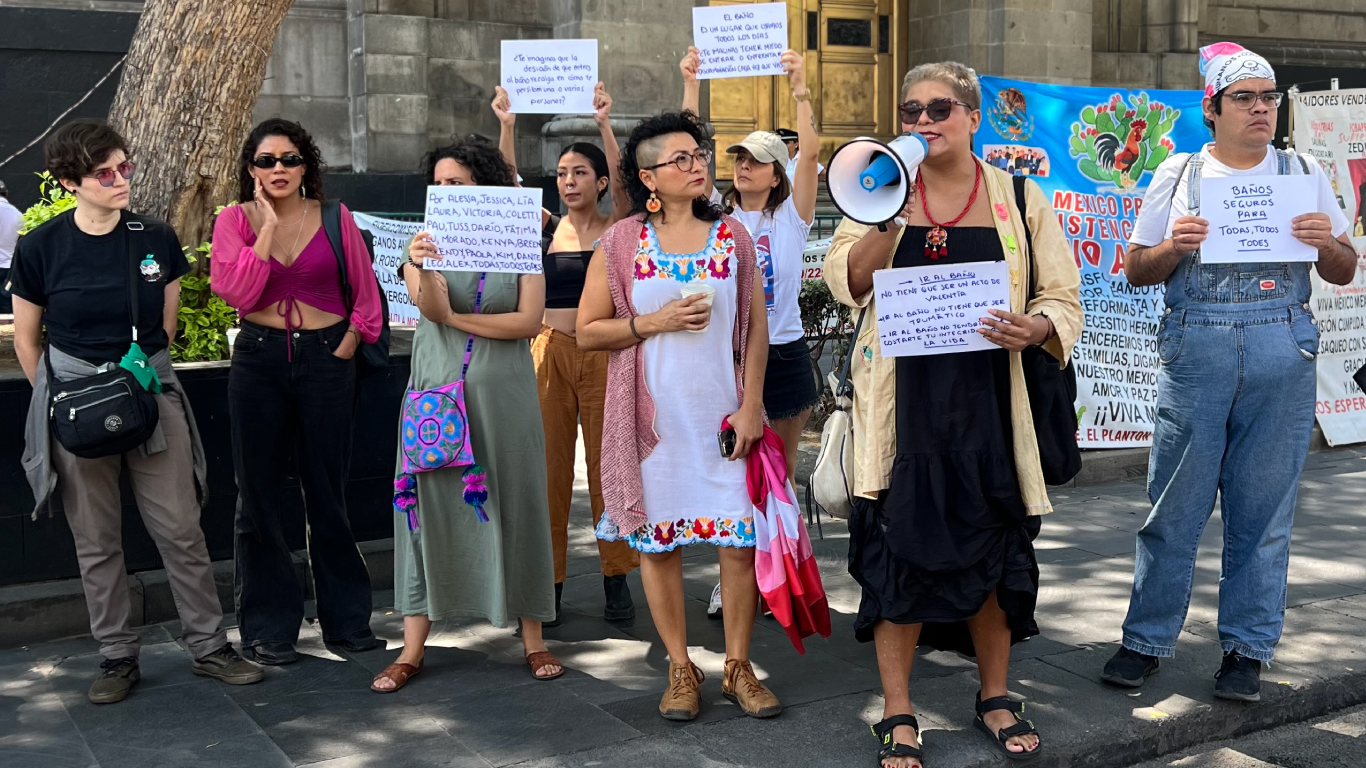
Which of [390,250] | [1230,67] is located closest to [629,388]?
[1230,67]

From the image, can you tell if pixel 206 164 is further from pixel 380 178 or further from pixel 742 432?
pixel 380 178

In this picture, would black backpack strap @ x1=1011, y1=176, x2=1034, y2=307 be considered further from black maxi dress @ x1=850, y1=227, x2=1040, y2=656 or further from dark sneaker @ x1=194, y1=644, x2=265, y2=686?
dark sneaker @ x1=194, y1=644, x2=265, y2=686

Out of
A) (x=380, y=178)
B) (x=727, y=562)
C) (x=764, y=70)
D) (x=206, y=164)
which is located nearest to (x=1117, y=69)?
(x=380, y=178)

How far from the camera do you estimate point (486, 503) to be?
522 centimetres

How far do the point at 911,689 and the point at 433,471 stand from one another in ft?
6.33

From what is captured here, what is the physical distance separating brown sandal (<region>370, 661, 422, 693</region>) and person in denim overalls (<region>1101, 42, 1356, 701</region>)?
258 cm

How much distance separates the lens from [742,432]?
4.68 meters

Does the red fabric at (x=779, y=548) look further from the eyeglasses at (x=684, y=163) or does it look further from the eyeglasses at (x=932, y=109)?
the eyeglasses at (x=932, y=109)

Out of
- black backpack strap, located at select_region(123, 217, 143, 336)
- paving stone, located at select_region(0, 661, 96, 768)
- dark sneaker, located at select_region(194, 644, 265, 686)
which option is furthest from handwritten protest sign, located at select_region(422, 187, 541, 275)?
paving stone, located at select_region(0, 661, 96, 768)

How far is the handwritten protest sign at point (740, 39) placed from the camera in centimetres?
644

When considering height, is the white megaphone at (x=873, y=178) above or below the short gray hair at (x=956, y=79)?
below

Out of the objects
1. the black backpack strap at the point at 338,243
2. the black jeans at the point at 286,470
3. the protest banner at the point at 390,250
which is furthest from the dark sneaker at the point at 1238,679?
the protest banner at the point at 390,250

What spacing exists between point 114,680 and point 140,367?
3.75 feet

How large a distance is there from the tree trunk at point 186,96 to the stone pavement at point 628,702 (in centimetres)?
226
